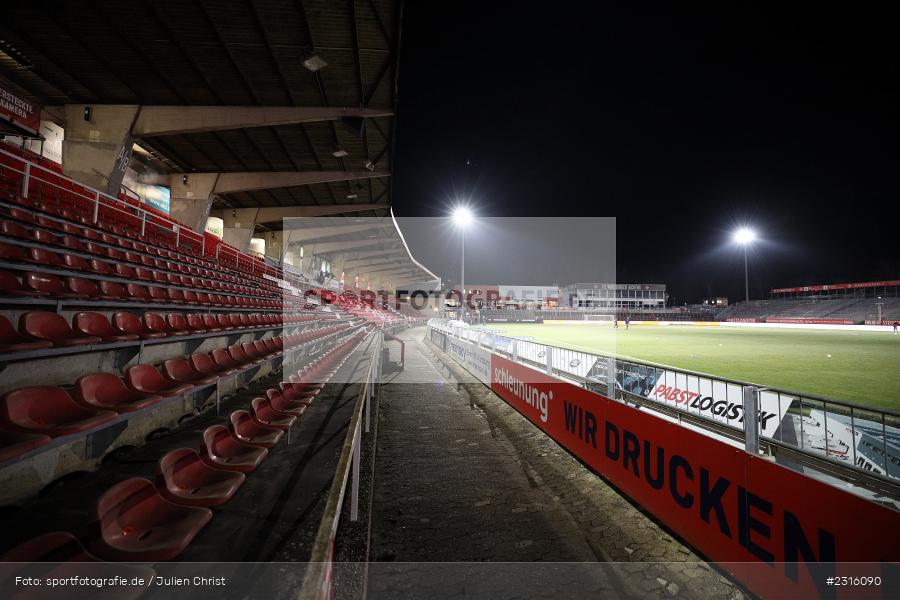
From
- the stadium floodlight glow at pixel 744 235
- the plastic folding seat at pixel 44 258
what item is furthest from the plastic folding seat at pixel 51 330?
the stadium floodlight glow at pixel 744 235

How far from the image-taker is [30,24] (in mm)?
9117

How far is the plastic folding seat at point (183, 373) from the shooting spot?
16.6 feet

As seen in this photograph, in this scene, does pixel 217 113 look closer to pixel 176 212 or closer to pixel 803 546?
pixel 176 212

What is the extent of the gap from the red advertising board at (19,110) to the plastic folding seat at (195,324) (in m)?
8.00

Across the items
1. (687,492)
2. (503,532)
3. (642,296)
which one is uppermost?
(642,296)

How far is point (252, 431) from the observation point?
4379mm

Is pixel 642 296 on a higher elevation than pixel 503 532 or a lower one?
higher

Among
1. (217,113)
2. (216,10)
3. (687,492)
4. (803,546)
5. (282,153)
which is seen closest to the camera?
(803,546)

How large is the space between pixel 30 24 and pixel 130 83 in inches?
93.7

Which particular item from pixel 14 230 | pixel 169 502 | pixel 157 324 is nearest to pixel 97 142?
pixel 14 230

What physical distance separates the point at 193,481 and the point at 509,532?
2832 millimetres

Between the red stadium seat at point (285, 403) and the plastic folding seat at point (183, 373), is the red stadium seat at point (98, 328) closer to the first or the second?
the plastic folding seat at point (183, 373)

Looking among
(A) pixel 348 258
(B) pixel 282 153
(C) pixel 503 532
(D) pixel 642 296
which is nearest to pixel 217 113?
(B) pixel 282 153

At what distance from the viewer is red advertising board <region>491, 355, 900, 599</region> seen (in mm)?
2455
